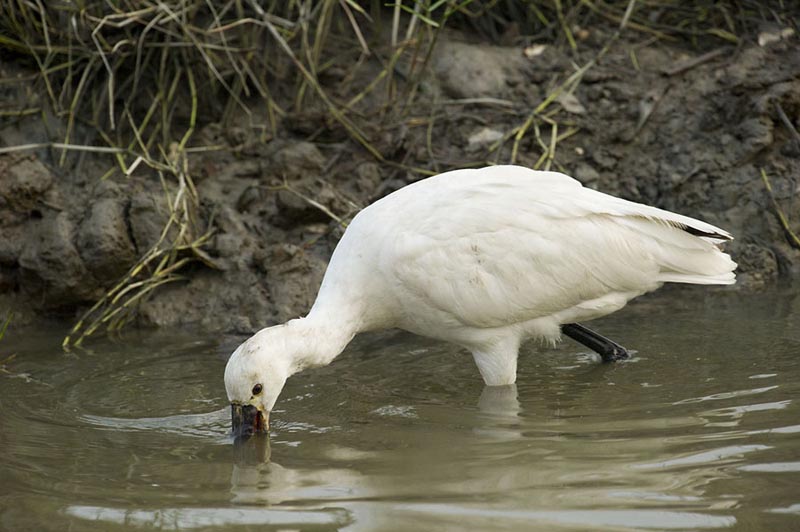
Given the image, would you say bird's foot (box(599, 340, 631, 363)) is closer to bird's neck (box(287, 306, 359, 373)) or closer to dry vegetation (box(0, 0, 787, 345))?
bird's neck (box(287, 306, 359, 373))

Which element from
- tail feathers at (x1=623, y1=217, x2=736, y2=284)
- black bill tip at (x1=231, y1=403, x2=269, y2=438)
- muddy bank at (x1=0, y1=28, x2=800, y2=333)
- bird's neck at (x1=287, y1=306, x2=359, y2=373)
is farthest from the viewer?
muddy bank at (x1=0, y1=28, x2=800, y2=333)

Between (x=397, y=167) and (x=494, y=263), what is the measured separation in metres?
2.82

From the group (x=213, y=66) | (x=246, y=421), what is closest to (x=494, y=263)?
(x=246, y=421)

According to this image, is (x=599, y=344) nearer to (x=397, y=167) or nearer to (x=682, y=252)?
(x=682, y=252)

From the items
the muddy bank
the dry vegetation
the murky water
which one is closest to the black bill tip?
the murky water

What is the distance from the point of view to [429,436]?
18.9 ft

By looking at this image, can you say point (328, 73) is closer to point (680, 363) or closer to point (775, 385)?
point (680, 363)

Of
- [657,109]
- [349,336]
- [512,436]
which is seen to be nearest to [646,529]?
[512,436]

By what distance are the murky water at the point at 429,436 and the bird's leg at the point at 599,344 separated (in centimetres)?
11

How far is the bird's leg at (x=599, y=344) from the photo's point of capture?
23.3 ft

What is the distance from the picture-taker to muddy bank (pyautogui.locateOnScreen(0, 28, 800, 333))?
27.8 feet

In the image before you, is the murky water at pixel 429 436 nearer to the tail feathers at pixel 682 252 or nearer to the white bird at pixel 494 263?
the white bird at pixel 494 263

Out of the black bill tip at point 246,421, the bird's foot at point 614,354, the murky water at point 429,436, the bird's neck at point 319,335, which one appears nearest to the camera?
the murky water at point 429,436

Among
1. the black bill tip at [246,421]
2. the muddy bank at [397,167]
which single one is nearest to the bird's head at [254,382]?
the black bill tip at [246,421]
